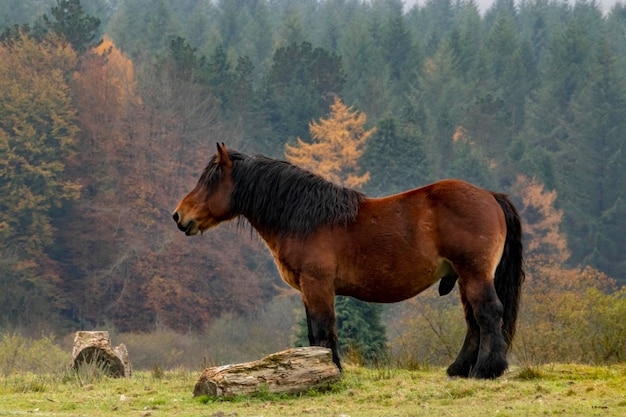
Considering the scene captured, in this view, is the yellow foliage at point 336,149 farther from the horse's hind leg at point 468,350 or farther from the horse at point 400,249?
the horse's hind leg at point 468,350

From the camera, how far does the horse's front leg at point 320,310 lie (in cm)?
1191

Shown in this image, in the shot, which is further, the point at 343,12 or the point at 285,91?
the point at 343,12

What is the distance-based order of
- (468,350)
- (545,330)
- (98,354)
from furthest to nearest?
(545,330) < (98,354) < (468,350)

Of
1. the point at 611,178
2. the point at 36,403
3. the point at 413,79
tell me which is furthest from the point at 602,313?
the point at 413,79

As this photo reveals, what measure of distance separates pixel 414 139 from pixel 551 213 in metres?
11.1

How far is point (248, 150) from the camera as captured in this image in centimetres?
8150

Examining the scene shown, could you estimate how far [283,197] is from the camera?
12.4m

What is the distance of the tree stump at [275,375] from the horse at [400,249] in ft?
2.73

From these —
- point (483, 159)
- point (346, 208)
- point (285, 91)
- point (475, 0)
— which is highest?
point (475, 0)

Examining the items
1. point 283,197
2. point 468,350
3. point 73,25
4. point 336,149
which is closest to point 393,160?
point 336,149

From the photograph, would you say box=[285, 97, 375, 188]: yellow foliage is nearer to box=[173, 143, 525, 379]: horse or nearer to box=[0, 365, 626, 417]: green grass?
box=[173, 143, 525, 379]: horse

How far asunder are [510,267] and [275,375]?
303 centimetres

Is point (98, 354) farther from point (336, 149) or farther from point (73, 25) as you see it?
point (336, 149)

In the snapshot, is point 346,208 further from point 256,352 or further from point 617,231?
point 617,231
